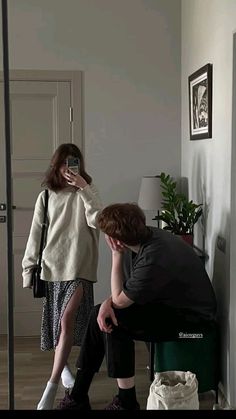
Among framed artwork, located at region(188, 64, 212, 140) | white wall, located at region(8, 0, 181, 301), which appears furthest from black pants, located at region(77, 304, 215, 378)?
white wall, located at region(8, 0, 181, 301)

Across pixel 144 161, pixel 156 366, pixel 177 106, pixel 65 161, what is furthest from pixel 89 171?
pixel 156 366

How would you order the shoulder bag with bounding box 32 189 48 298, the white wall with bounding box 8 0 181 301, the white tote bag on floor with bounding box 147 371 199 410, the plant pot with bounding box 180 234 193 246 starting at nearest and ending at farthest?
the white tote bag on floor with bounding box 147 371 199 410, the shoulder bag with bounding box 32 189 48 298, the plant pot with bounding box 180 234 193 246, the white wall with bounding box 8 0 181 301

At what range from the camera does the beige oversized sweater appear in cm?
186

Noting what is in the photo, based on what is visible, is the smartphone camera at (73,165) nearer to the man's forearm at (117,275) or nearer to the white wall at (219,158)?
the man's forearm at (117,275)

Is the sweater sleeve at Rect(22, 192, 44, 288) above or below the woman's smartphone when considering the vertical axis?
below

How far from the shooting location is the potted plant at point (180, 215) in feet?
7.16

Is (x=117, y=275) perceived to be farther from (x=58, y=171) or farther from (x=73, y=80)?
(x=73, y=80)

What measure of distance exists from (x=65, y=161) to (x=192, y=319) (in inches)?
27.3

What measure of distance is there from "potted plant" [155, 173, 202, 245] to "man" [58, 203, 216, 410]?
411 mm

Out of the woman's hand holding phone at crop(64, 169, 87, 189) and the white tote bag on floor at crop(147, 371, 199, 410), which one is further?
the woman's hand holding phone at crop(64, 169, 87, 189)

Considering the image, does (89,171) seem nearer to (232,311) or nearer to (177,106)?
(177,106)

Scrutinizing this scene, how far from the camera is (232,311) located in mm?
1798

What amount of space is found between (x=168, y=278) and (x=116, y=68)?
1.32 m

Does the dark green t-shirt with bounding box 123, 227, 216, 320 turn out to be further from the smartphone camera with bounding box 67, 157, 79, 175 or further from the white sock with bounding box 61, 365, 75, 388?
the white sock with bounding box 61, 365, 75, 388
